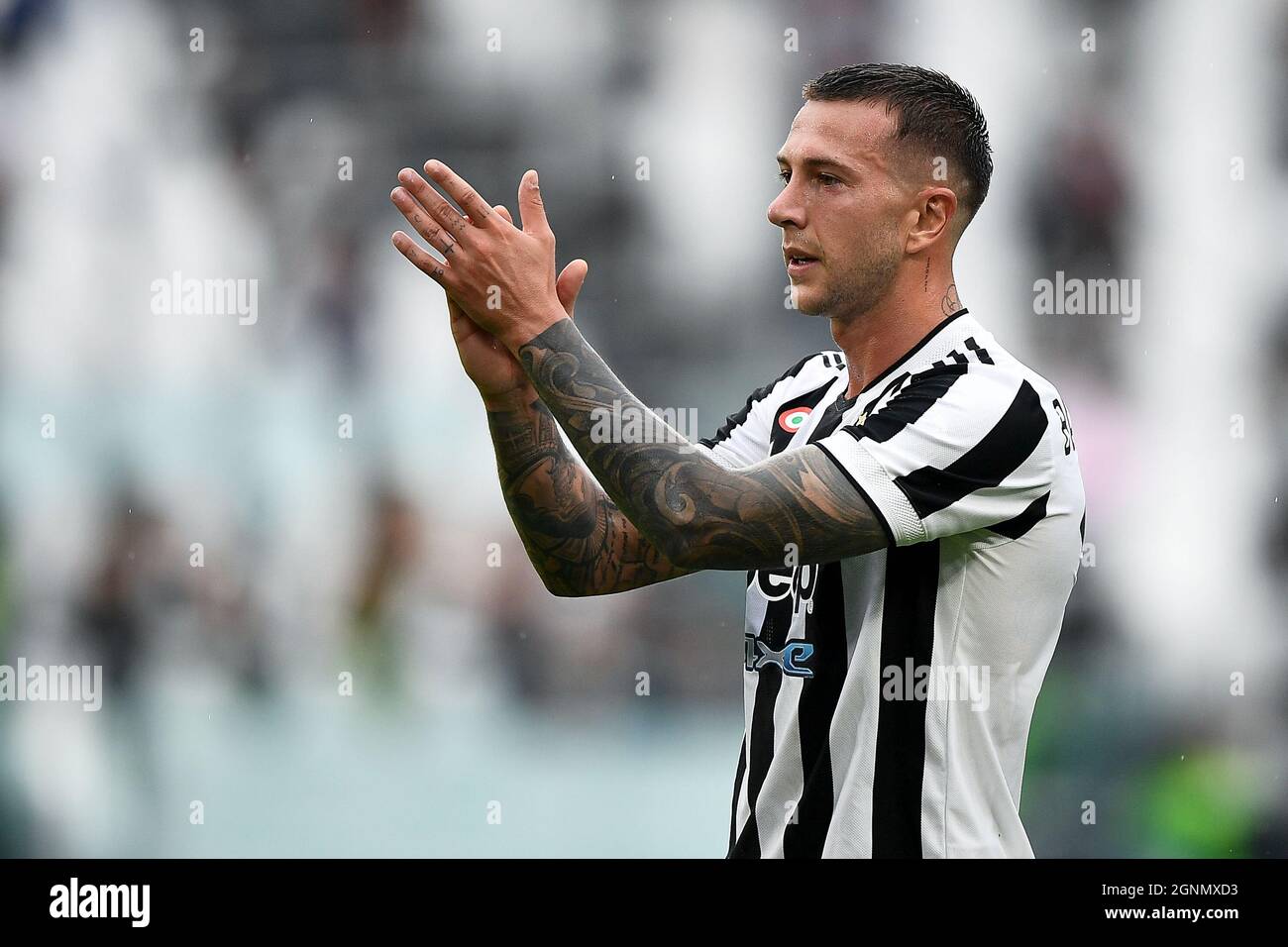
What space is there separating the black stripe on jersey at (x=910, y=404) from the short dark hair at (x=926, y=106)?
0.97 feet

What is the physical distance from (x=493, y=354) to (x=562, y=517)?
27 cm

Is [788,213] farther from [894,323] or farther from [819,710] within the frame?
[819,710]

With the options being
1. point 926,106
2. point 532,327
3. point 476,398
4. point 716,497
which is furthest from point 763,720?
point 476,398

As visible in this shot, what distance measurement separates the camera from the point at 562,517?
190 centimetres

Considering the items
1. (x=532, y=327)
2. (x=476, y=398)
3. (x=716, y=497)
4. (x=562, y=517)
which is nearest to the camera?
(x=716, y=497)

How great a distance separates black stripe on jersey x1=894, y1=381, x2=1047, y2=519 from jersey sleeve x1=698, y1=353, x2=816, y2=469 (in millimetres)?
450

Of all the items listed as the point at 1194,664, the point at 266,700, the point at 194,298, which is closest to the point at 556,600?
the point at 266,700

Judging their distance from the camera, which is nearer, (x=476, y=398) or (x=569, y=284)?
(x=569, y=284)

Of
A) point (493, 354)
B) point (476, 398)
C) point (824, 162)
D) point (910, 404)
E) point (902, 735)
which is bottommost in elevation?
point (902, 735)

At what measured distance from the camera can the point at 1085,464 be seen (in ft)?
13.6

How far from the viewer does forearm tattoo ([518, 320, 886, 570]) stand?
1.55 m

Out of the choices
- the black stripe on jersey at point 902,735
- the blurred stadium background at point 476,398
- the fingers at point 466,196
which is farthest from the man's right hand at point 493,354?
the blurred stadium background at point 476,398

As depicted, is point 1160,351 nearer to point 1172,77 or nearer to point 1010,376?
point 1172,77

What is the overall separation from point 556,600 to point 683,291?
1.17 m
